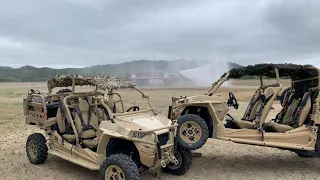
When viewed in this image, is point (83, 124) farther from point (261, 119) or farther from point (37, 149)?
point (261, 119)

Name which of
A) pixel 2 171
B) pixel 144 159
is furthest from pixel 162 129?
pixel 2 171

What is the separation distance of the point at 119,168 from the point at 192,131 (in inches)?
97.2

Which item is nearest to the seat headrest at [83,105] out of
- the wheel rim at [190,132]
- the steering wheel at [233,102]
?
the wheel rim at [190,132]

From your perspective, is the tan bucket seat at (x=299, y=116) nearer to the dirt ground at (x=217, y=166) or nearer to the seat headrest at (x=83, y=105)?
the dirt ground at (x=217, y=166)

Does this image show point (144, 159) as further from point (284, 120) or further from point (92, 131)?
point (284, 120)

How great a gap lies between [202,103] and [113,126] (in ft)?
8.43

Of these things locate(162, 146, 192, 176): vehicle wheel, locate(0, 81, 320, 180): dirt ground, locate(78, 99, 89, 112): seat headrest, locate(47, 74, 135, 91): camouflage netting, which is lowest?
locate(0, 81, 320, 180): dirt ground

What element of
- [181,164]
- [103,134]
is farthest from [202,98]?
[103,134]

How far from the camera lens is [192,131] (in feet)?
28.6

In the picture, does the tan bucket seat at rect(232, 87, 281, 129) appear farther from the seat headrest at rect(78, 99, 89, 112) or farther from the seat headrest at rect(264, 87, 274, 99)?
the seat headrest at rect(78, 99, 89, 112)

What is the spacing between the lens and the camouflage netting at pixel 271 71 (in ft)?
30.0

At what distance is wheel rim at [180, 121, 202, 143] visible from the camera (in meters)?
8.66

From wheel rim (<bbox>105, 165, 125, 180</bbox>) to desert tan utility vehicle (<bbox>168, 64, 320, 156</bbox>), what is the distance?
2015mm

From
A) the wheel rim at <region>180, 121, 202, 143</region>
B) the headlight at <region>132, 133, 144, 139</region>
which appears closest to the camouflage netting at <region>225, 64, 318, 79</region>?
the wheel rim at <region>180, 121, 202, 143</region>
